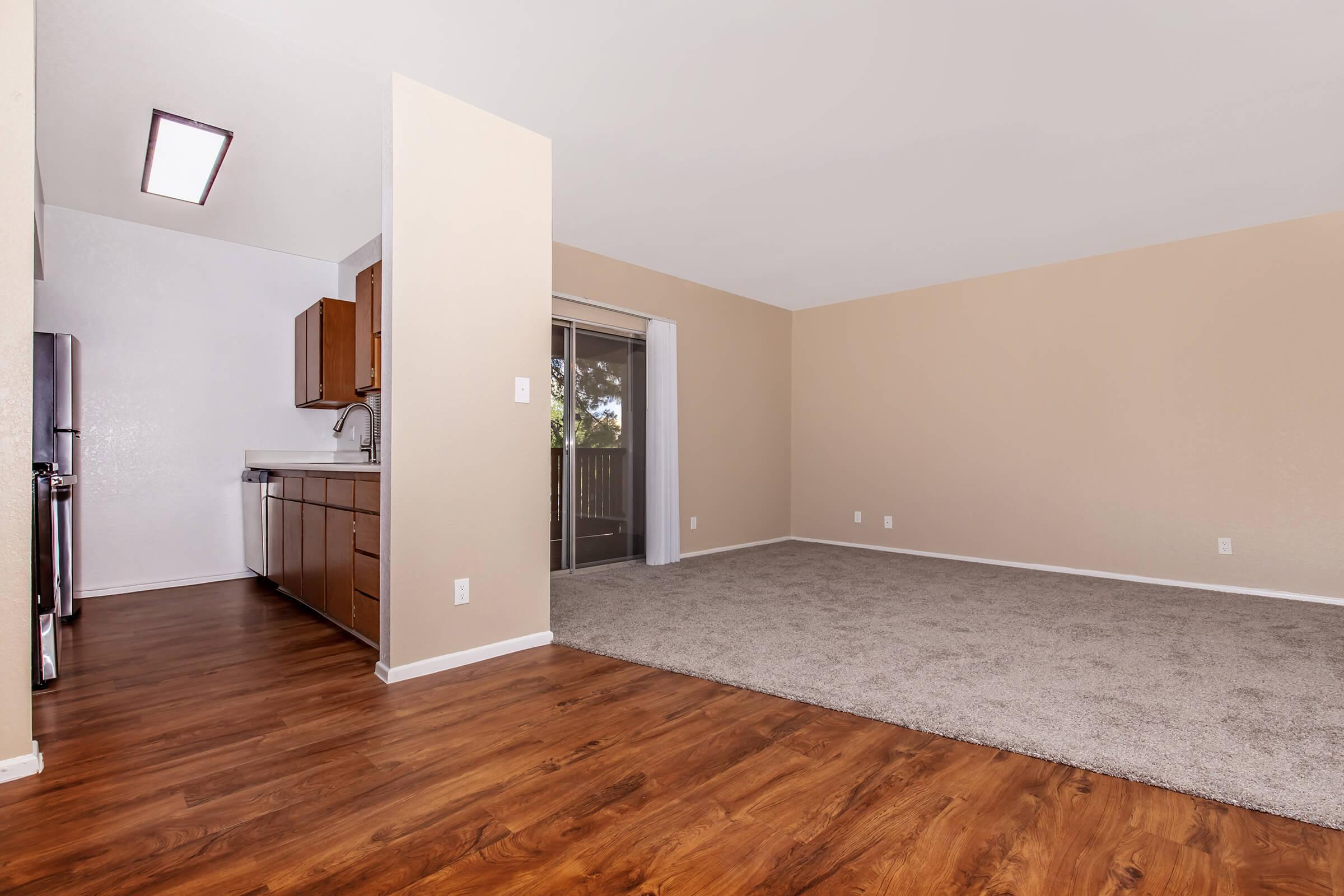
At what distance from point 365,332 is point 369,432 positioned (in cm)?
86

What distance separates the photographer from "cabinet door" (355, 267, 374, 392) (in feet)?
13.8

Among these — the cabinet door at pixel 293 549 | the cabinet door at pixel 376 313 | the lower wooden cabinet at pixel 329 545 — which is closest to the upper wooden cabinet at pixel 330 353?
the cabinet door at pixel 376 313

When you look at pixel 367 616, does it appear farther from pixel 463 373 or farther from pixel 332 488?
pixel 463 373

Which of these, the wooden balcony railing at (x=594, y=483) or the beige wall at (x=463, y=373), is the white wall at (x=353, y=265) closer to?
the wooden balcony railing at (x=594, y=483)

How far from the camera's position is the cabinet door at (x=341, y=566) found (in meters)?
3.04

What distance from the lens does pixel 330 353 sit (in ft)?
14.7

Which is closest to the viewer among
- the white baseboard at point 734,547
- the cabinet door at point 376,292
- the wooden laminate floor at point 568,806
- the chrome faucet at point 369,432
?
the wooden laminate floor at point 568,806

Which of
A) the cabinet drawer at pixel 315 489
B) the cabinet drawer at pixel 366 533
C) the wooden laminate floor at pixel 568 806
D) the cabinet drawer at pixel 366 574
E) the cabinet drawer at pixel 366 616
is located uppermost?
the cabinet drawer at pixel 315 489

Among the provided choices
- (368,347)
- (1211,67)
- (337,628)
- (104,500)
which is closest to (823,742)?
(337,628)

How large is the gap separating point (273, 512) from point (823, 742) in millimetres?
3755

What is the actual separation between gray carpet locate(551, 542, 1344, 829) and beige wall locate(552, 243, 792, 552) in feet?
3.83

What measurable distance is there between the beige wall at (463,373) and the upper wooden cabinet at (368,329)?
1.63 m

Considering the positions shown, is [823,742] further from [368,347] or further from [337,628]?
[368,347]

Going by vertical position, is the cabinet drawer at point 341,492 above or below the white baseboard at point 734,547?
above
